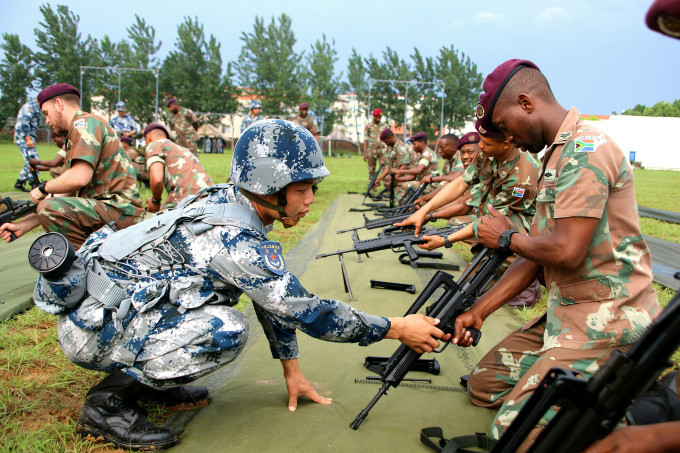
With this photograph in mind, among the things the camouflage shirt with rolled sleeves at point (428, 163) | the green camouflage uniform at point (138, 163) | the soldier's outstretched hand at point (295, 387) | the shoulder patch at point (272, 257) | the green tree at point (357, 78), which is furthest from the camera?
the green tree at point (357, 78)

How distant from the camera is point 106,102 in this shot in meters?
42.0

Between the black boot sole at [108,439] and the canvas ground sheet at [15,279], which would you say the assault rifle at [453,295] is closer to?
the black boot sole at [108,439]

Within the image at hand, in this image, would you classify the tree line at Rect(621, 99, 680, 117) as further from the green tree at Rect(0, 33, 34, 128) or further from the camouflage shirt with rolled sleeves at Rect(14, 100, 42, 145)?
the green tree at Rect(0, 33, 34, 128)

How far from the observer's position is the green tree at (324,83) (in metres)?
49.2

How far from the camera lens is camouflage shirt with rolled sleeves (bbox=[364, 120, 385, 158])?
44.3ft

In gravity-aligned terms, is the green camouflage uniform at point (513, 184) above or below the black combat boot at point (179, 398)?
above

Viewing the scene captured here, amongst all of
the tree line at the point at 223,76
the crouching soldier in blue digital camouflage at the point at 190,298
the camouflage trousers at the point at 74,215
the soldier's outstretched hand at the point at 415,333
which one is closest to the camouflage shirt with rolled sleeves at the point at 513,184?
the soldier's outstretched hand at the point at 415,333

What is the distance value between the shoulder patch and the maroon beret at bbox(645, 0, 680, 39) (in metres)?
1.63

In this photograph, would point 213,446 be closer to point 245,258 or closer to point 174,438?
point 174,438

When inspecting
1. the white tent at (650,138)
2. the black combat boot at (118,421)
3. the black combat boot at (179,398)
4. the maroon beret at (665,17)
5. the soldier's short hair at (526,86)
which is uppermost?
the maroon beret at (665,17)

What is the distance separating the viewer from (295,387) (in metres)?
2.67

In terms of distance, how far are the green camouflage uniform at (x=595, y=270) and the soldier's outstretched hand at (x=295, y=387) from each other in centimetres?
97

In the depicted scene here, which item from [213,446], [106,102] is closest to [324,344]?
[213,446]

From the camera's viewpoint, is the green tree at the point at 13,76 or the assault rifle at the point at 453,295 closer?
the assault rifle at the point at 453,295
